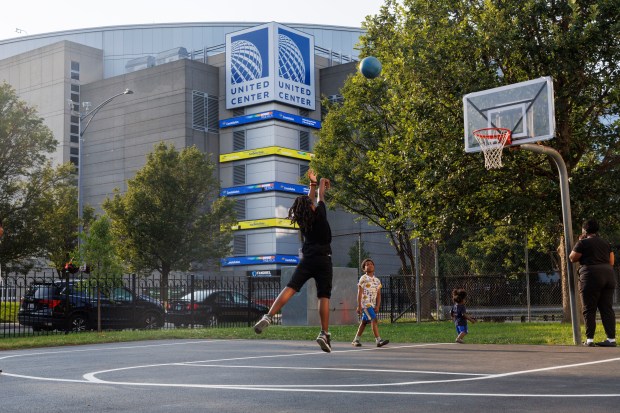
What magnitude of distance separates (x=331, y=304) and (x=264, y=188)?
45.9 meters

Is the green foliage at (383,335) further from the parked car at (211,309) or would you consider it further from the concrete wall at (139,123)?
the concrete wall at (139,123)

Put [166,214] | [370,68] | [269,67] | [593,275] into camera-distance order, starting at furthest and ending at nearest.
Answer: [269,67] → [166,214] → [370,68] → [593,275]

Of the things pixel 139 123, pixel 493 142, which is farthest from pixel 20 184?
pixel 139 123

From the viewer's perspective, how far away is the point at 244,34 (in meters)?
70.9

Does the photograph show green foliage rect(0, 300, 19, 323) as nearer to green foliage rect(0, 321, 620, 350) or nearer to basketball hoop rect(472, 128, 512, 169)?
green foliage rect(0, 321, 620, 350)

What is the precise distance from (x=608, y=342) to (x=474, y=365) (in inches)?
165

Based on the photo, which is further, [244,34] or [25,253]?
[244,34]

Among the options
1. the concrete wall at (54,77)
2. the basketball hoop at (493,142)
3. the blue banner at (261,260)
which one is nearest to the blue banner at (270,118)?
the blue banner at (261,260)

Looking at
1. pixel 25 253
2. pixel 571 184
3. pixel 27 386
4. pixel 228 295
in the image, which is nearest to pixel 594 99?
pixel 571 184

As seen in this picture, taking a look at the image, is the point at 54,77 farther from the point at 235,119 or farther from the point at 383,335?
the point at 383,335

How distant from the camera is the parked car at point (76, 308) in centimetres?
2338

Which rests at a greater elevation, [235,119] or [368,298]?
[235,119]

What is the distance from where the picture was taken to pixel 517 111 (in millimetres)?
16266

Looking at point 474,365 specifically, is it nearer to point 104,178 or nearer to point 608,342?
point 608,342
